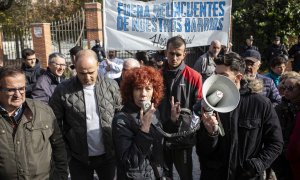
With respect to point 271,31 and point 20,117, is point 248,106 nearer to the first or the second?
point 20,117

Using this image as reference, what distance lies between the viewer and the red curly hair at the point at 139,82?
2.82 meters

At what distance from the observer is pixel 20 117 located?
9.11ft

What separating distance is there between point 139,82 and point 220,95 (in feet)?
2.00

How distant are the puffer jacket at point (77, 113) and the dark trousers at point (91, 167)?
0.07 meters

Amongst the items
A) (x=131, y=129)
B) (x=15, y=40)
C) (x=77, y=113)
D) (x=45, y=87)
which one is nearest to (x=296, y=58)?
(x=45, y=87)

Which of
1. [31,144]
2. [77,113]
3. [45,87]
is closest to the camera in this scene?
[31,144]

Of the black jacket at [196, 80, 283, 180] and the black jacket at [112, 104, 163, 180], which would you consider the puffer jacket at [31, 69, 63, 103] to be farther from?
the black jacket at [196, 80, 283, 180]

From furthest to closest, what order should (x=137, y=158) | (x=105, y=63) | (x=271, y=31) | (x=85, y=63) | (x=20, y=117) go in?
(x=271, y=31) → (x=105, y=63) → (x=85, y=63) → (x=20, y=117) → (x=137, y=158)

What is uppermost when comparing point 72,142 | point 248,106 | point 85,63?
point 85,63

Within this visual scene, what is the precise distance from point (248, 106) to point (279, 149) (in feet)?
1.34

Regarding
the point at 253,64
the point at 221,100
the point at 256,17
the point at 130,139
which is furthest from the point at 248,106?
the point at 256,17

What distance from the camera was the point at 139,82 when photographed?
281cm

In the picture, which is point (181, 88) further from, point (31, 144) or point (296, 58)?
point (296, 58)

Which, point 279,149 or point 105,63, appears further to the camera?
point 105,63
